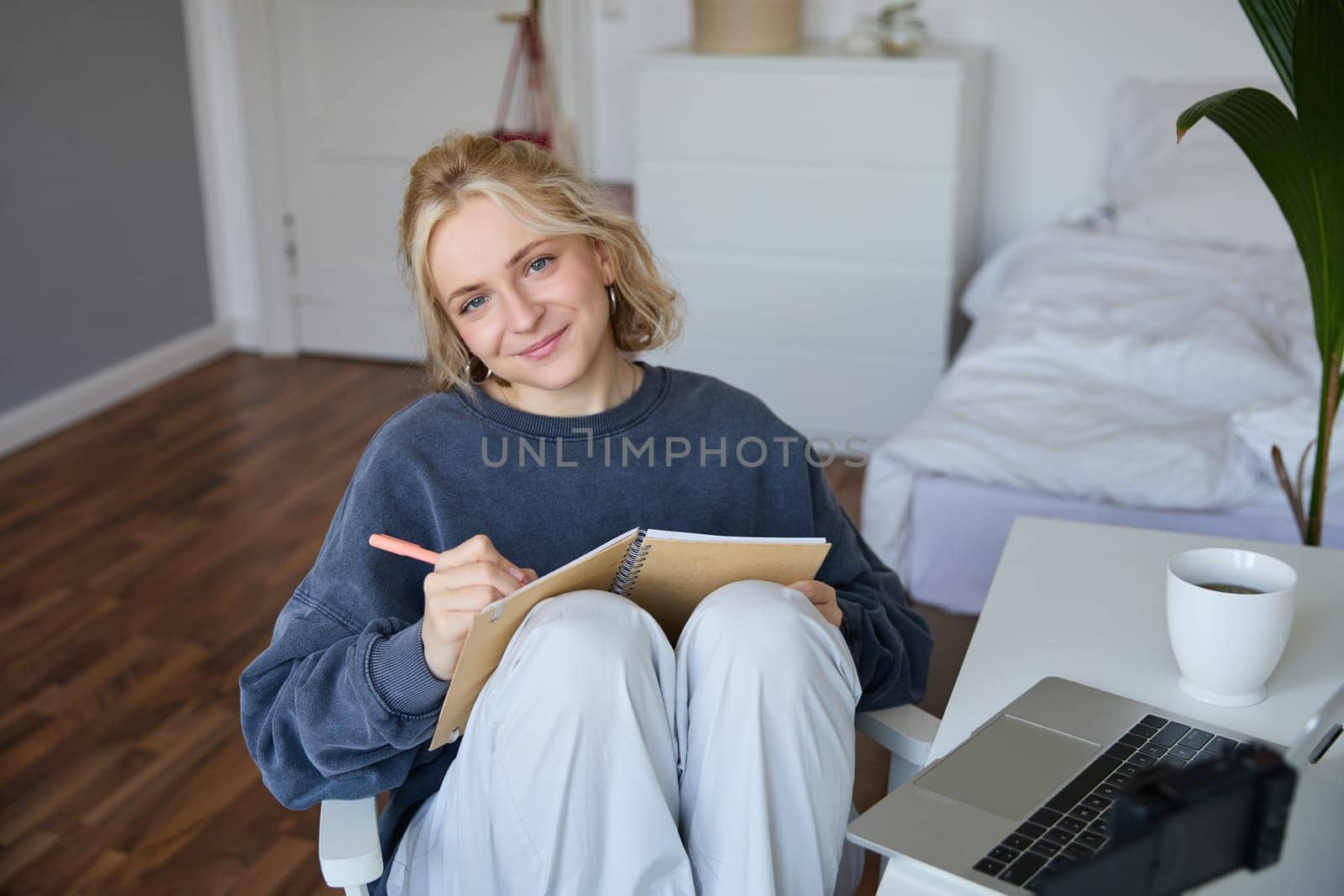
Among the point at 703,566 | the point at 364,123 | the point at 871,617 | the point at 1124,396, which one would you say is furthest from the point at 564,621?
the point at 364,123

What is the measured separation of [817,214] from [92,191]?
1.89 m

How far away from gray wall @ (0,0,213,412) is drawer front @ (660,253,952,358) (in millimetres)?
1516

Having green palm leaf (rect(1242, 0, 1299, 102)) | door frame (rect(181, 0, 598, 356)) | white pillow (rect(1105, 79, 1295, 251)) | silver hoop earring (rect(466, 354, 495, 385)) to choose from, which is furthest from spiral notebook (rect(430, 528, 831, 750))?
door frame (rect(181, 0, 598, 356))

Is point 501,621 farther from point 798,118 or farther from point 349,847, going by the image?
point 798,118

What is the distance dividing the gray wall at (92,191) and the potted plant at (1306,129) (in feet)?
9.51

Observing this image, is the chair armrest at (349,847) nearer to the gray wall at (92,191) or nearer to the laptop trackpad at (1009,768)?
the laptop trackpad at (1009,768)

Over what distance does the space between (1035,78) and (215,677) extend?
2441 millimetres

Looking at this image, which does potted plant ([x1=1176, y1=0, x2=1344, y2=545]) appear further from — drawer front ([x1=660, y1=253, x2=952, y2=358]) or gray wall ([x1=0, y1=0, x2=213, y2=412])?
gray wall ([x1=0, y1=0, x2=213, y2=412])

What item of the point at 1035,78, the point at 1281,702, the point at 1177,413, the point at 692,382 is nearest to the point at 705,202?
the point at 1035,78

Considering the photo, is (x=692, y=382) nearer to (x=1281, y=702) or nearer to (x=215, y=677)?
(x=1281, y=702)

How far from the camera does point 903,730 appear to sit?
45.0 inches

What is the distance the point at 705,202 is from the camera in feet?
10.8

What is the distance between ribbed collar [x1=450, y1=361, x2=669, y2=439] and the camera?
131cm

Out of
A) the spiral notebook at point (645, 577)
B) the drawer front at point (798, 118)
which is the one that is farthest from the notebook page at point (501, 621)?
the drawer front at point (798, 118)
